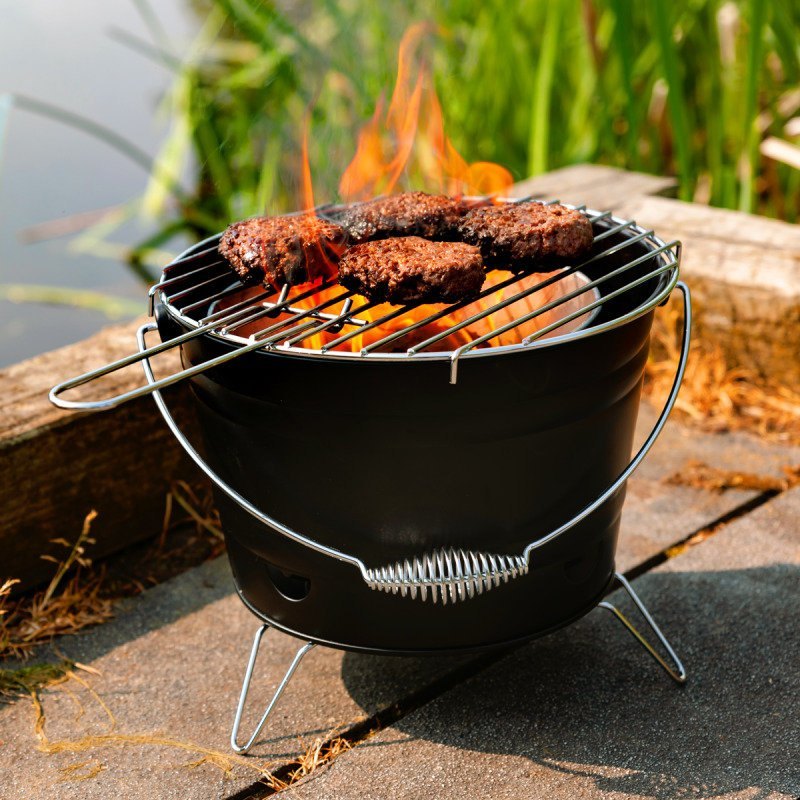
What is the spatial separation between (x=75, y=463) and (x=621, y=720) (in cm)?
128

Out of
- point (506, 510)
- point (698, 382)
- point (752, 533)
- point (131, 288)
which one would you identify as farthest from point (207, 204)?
point (506, 510)

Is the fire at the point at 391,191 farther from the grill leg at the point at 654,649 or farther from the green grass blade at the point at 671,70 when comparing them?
the green grass blade at the point at 671,70

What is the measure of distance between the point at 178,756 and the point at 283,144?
9.42 ft

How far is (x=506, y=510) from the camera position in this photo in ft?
5.08

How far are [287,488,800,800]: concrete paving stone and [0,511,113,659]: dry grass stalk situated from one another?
62cm

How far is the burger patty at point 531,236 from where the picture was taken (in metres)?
1.63

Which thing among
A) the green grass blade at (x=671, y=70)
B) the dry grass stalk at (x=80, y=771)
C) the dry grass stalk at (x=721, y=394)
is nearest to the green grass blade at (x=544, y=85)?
the green grass blade at (x=671, y=70)

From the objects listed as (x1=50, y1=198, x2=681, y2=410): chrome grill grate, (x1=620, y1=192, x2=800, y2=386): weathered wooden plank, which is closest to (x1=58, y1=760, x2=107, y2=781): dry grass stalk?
(x1=50, y1=198, x2=681, y2=410): chrome grill grate

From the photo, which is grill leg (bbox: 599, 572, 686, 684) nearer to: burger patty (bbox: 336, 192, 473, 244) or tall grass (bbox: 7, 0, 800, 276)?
burger patty (bbox: 336, 192, 473, 244)

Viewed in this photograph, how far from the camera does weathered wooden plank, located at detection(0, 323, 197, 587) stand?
6.97 feet

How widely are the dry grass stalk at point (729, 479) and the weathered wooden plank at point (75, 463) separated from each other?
4.16 feet

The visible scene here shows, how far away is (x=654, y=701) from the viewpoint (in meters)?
1.82

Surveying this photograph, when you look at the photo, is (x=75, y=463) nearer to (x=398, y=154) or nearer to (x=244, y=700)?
(x=244, y=700)

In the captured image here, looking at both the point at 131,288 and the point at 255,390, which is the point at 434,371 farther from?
the point at 131,288
